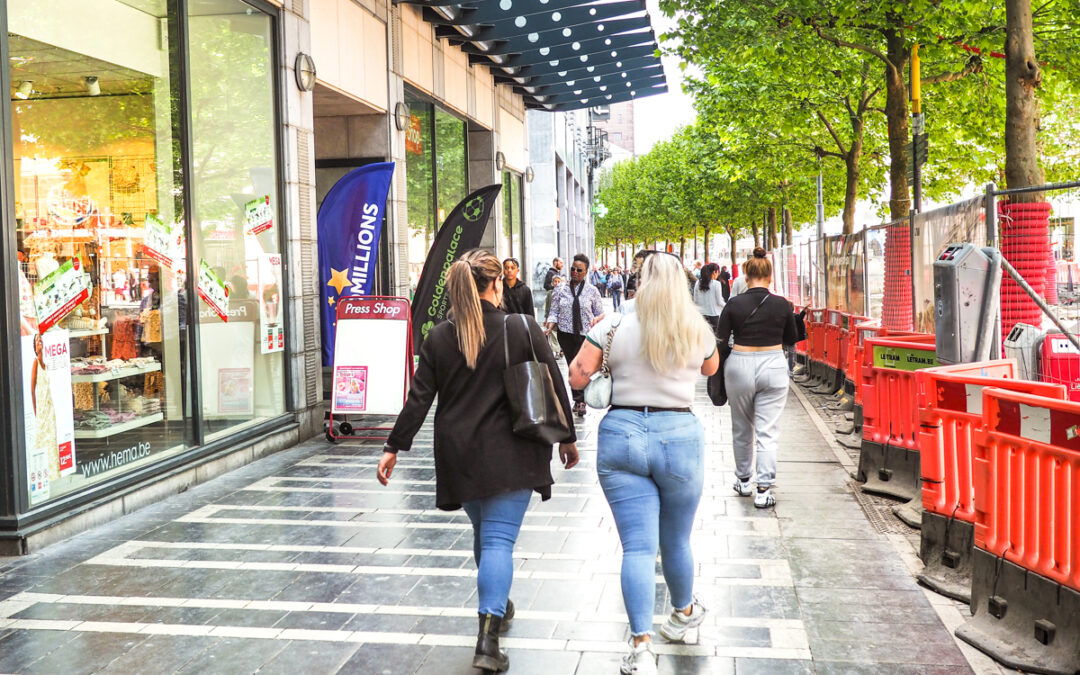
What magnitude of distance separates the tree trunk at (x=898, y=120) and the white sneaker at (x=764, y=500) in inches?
355

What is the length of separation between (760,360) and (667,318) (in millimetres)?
3288

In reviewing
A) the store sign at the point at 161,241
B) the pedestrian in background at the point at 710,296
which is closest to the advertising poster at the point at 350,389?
the store sign at the point at 161,241

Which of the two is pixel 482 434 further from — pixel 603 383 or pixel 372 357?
pixel 372 357

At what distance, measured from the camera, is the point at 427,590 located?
217 inches

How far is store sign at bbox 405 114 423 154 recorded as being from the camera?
1488 centimetres

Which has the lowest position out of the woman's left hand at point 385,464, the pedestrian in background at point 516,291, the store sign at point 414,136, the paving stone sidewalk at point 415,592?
the paving stone sidewalk at point 415,592

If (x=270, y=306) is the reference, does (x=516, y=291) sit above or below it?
above

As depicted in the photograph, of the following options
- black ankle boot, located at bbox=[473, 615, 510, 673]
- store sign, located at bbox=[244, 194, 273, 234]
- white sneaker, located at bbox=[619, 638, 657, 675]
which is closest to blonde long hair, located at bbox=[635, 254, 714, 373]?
white sneaker, located at bbox=[619, 638, 657, 675]

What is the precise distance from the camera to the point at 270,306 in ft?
33.6

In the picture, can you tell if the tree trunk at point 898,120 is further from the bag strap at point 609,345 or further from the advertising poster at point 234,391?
the bag strap at point 609,345

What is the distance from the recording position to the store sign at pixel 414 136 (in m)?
14.9

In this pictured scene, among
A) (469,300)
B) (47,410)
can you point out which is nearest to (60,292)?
(47,410)

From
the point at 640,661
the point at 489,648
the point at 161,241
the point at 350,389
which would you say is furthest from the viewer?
the point at 350,389

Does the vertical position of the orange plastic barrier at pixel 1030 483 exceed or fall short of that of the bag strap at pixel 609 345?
it falls short
